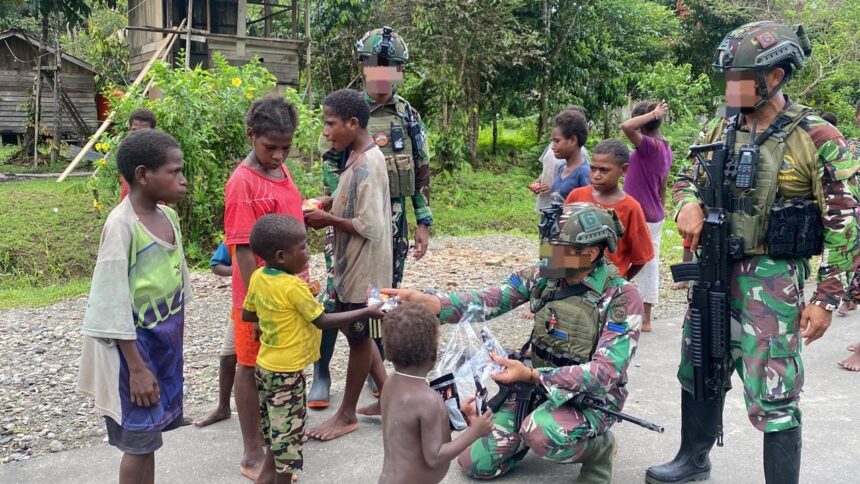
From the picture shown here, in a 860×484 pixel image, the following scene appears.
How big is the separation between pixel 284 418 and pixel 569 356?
134cm

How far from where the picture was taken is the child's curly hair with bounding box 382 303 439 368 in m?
2.67

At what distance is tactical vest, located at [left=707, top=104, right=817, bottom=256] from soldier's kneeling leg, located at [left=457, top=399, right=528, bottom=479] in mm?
1367

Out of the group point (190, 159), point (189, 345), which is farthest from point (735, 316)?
point (190, 159)

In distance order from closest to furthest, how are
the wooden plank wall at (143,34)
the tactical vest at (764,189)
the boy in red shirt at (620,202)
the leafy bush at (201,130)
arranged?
1. the tactical vest at (764,189)
2. the boy in red shirt at (620,202)
3. the leafy bush at (201,130)
4. the wooden plank wall at (143,34)

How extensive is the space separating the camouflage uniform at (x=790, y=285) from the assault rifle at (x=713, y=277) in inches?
3.4

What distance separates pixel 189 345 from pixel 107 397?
2.87 meters

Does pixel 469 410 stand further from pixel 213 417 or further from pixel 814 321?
pixel 213 417

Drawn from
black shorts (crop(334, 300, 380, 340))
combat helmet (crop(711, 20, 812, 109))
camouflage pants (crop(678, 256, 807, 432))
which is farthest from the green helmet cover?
black shorts (crop(334, 300, 380, 340))

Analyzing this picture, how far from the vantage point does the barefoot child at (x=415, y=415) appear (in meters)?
2.61

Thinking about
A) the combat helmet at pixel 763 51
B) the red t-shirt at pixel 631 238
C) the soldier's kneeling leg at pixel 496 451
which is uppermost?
the combat helmet at pixel 763 51

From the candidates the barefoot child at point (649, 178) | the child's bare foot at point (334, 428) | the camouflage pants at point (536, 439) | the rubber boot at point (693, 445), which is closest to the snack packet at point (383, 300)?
the camouflage pants at point (536, 439)

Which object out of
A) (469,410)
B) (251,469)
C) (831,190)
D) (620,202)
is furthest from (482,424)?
(620,202)

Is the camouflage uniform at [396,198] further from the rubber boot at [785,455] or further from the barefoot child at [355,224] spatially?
the rubber boot at [785,455]

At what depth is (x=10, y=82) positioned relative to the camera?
779 inches
